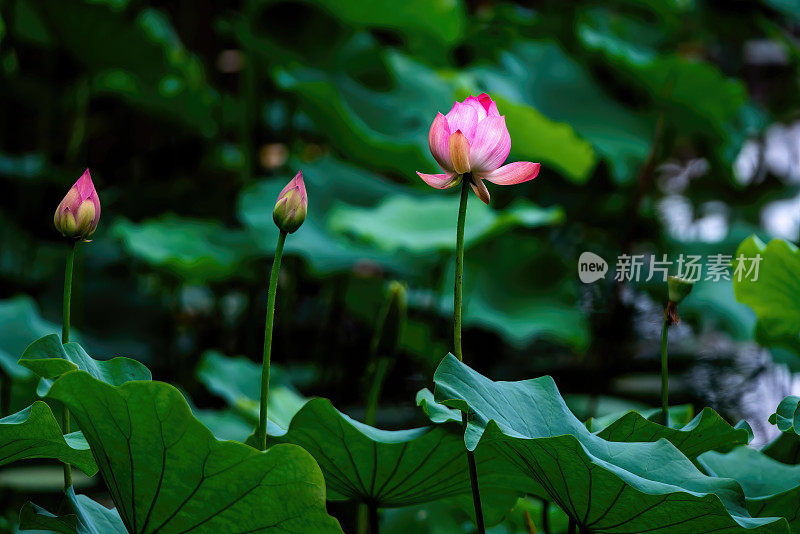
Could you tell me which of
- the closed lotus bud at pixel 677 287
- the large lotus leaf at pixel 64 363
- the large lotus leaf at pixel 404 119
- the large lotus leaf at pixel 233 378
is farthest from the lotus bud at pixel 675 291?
the large lotus leaf at pixel 404 119

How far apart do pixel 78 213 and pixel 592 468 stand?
13.1 inches

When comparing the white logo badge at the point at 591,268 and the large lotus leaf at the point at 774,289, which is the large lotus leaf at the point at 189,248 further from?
the large lotus leaf at the point at 774,289

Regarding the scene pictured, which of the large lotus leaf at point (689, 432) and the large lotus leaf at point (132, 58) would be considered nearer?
the large lotus leaf at point (689, 432)

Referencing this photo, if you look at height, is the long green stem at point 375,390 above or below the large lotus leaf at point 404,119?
below

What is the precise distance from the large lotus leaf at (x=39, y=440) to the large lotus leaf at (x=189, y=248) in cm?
106

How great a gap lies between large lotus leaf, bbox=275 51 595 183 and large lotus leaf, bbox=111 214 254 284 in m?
0.32

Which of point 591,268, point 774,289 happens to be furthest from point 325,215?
point 774,289

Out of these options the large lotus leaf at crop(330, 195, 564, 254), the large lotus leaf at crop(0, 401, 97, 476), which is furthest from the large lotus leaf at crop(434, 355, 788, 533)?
the large lotus leaf at crop(330, 195, 564, 254)

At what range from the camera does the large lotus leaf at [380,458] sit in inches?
19.8

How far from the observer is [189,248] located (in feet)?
5.34

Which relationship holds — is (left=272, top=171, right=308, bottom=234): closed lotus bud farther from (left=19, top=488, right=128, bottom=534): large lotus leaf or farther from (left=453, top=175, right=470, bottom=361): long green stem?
(left=19, top=488, right=128, bottom=534): large lotus leaf

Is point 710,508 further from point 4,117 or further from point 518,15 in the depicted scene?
point 4,117

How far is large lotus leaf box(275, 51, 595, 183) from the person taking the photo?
155 centimetres

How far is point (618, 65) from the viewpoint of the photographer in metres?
1.85
